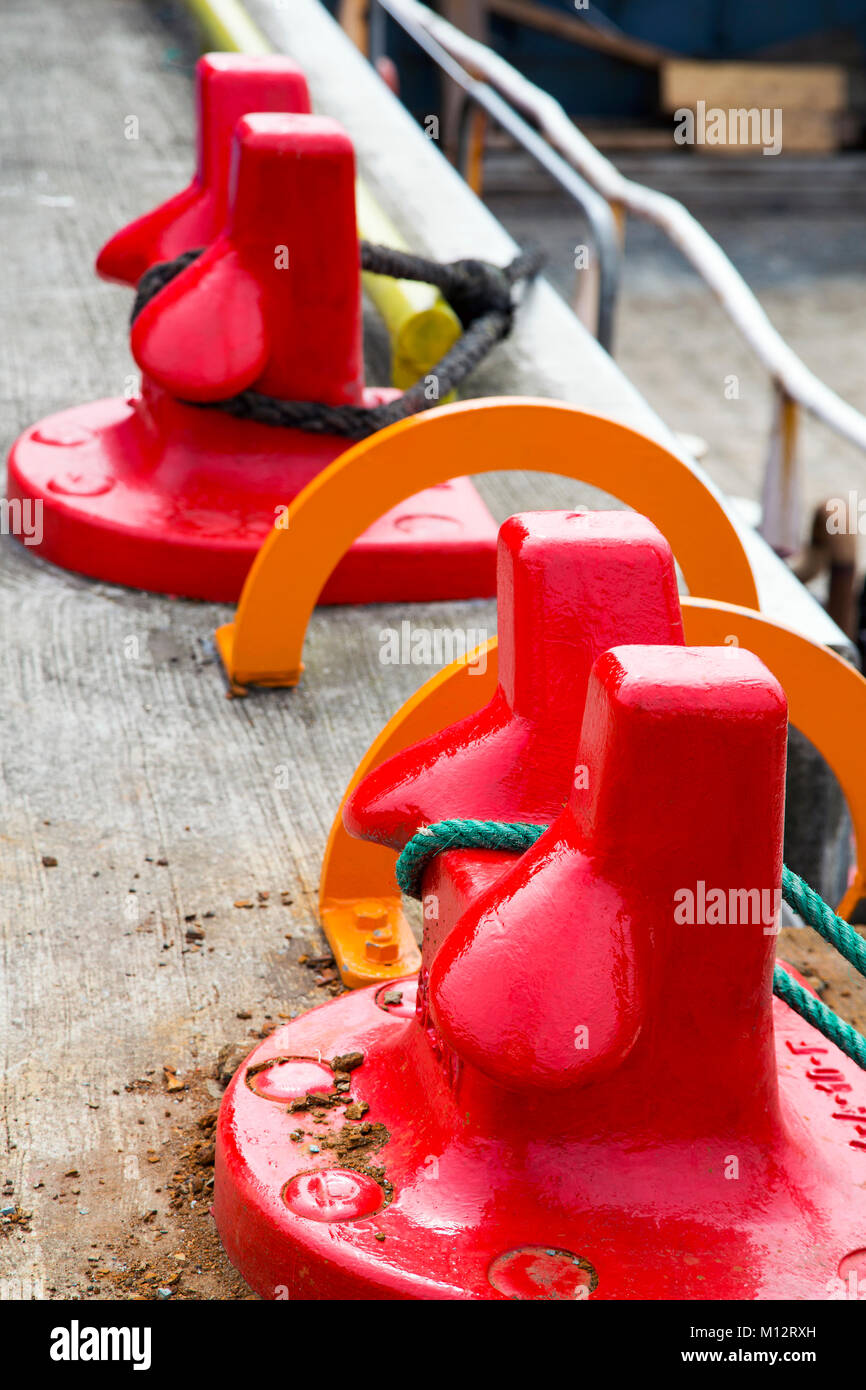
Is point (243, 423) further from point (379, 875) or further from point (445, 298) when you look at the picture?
point (379, 875)

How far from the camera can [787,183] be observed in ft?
38.2

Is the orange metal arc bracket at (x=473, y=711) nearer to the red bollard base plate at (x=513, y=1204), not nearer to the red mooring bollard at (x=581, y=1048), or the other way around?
the red mooring bollard at (x=581, y=1048)

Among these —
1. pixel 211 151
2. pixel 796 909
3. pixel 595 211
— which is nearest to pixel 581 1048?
pixel 796 909

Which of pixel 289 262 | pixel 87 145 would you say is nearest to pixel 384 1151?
pixel 289 262

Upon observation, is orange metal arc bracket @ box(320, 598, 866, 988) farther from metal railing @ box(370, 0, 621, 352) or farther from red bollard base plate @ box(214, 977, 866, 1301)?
metal railing @ box(370, 0, 621, 352)

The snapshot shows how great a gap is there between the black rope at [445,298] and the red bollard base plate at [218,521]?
0.19 feet

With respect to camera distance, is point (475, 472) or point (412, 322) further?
point (412, 322)

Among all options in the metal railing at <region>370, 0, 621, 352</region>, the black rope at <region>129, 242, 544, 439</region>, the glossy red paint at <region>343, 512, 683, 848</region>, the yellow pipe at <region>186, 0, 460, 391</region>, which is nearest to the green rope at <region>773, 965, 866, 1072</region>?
the glossy red paint at <region>343, 512, 683, 848</region>

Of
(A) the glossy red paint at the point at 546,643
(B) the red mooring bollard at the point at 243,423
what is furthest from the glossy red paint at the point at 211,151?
(A) the glossy red paint at the point at 546,643

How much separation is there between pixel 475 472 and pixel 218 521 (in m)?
0.60

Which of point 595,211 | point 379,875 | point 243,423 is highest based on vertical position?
point 595,211

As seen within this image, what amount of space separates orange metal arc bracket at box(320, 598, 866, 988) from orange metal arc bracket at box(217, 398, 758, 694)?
0.36 metres

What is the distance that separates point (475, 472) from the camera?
6.80 feet

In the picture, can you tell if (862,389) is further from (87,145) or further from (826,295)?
(87,145)
